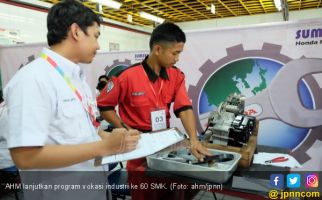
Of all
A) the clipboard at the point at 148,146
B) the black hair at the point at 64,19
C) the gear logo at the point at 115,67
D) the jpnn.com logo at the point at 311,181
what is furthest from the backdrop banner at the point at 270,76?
the black hair at the point at 64,19

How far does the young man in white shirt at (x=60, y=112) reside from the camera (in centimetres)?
77

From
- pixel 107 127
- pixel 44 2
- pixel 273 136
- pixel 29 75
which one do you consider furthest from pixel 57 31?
pixel 44 2

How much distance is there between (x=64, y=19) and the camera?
2.99 feet

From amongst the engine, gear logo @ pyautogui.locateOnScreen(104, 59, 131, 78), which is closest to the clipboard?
the engine

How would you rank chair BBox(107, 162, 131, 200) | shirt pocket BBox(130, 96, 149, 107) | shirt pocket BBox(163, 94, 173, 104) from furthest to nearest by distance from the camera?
1. chair BBox(107, 162, 131, 200)
2. shirt pocket BBox(163, 94, 173, 104)
3. shirt pocket BBox(130, 96, 149, 107)

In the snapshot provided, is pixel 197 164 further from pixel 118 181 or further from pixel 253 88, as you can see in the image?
pixel 253 88

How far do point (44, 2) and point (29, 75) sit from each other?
311 inches

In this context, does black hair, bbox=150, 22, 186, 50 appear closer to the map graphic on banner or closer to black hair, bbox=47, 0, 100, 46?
black hair, bbox=47, 0, 100, 46

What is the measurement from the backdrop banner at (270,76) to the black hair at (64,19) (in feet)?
6.29

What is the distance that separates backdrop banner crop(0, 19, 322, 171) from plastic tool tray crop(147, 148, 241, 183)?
135cm

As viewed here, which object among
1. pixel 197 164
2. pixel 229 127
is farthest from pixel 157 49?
pixel 197 164

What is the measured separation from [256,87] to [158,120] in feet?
4.06

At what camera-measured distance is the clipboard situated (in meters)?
0.93

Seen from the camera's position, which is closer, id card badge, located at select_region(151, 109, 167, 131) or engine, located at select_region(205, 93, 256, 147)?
engine, located at select_region(205, 93, 256, 147)
